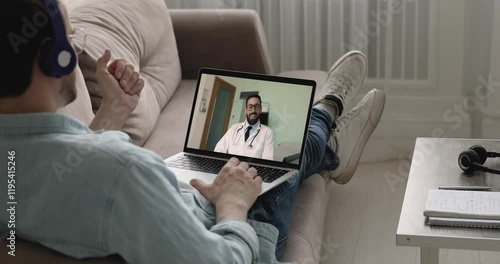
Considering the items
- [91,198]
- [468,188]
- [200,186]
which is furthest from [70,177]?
[468,188]

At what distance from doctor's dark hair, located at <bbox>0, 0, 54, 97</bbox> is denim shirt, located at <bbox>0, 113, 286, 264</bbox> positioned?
2.0 inches

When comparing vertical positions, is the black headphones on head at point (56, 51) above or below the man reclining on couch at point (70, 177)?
above

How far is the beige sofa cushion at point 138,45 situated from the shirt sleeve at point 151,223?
1080 millimetres

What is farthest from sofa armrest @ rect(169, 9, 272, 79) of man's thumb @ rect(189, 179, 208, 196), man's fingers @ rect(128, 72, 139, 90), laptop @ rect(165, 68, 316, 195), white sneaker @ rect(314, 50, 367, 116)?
man's thumb @ rect(189, 179, 208, 196)

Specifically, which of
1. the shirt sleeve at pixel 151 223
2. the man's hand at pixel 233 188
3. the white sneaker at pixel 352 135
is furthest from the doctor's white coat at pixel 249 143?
the shirt sleeve at pixel 151 223

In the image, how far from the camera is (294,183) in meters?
1.85

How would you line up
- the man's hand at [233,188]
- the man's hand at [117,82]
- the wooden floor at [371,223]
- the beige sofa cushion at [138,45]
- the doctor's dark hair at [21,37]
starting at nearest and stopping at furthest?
the doctor's dark hair at [21,37], the man's hand at [233,188], the man's hand at [117,82], the beige sofa cushion at [138,45], the wooden floor at [371,223]

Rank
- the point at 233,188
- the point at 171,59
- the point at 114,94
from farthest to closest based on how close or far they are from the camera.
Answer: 1. the point at 171,59
2. the point at 114,94
3. the point at 233,188

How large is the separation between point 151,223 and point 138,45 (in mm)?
1521

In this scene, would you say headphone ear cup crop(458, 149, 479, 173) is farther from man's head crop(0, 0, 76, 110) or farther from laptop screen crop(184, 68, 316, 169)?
man's head crop(0, 0, 76, 110)

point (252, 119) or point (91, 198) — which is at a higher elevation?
point (252, 119)

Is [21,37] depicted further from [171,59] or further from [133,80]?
[171,59]

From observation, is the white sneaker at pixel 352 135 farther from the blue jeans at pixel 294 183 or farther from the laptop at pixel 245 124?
the laptop at pixel 245 124

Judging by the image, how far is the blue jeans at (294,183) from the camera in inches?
67.8
